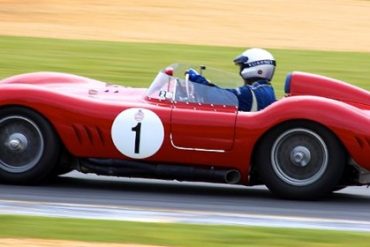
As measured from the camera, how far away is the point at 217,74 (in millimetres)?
10039

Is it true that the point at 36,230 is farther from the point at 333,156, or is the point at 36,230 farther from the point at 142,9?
the point at 142,9

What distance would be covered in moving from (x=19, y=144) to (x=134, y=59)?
31.8ft

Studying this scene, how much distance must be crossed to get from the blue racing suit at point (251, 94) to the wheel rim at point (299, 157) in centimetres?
52

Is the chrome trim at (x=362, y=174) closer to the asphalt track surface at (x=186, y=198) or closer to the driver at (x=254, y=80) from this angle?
the asphalt track surface at (x=186, y=198)

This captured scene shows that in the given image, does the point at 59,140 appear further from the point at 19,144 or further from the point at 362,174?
the point at 362,174

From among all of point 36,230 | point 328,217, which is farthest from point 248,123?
point 36,230

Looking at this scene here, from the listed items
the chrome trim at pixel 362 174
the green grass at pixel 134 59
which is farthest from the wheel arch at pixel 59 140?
the green grass at pixel 134 59

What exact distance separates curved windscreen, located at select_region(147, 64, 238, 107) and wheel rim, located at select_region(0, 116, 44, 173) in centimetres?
104

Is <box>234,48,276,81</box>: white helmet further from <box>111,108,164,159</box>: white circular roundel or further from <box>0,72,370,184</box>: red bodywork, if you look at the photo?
<box>111,108,164,159</box>: white circular roundel

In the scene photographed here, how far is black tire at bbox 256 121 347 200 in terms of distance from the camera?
8.90 meters

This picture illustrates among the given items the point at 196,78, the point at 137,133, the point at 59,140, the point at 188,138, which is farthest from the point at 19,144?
the point at 196,78

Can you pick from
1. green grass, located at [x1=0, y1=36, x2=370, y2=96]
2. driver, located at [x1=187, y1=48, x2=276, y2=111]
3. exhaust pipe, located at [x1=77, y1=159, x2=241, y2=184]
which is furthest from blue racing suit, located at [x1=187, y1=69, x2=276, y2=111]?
green grass, located at [x1=0, y1=36, x2=370, y2=96]

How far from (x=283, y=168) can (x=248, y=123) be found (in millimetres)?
486

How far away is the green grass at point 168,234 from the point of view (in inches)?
271
